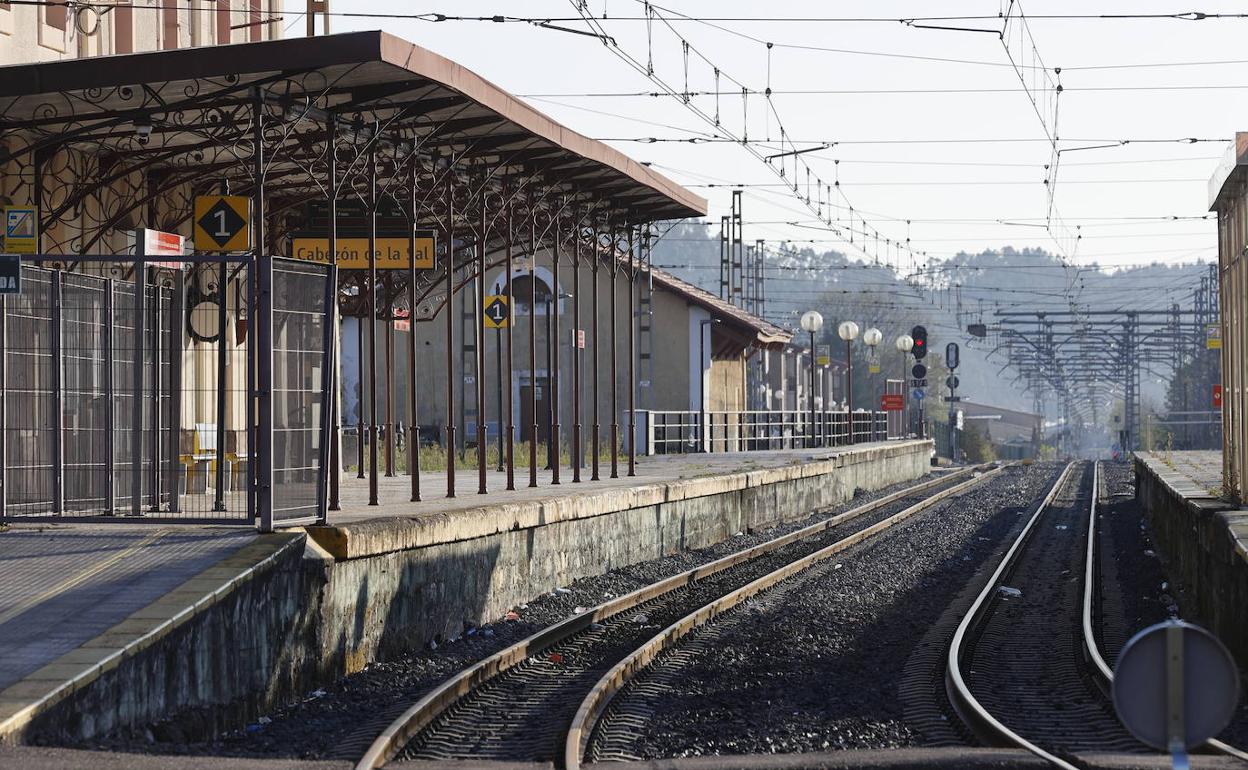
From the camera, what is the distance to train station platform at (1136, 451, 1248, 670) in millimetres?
11367

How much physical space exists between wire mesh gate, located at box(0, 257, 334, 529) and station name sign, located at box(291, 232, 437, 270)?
530 centimetres

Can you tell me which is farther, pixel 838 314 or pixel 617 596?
pixel 838 314

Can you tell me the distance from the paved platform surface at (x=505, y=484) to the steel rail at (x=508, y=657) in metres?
1.47

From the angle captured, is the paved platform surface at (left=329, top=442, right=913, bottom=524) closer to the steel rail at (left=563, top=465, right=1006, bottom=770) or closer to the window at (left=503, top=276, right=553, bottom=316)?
the steel rail at (left=563, top=465, right=1006, bottom=770)

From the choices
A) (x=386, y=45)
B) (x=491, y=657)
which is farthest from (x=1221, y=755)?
(x=386, y=45)

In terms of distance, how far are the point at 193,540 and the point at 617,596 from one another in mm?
5909

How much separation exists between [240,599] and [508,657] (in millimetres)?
2287

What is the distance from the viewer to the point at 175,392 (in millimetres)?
12117

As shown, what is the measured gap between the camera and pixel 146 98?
12.8 metres

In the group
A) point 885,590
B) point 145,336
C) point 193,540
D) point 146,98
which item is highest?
point 146,98

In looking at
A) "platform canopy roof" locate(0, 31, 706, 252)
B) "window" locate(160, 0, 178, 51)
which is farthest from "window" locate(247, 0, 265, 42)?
"platform canopy roof" locate(0, 31, 706, 252)

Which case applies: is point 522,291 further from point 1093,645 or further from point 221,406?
point 1093,645

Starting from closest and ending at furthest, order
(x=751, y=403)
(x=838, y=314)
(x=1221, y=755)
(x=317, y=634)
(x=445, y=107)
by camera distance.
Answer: (x=1221, y=755)
(x=317, y=634)
(x=445, y=107)
(x=751, y=403)
(x=838, y=314)

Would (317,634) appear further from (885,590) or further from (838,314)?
(838,314)
